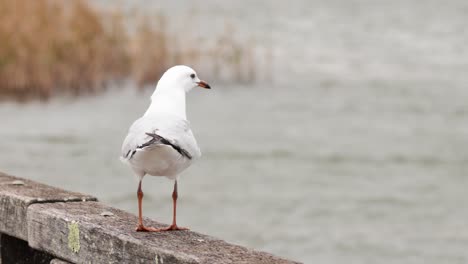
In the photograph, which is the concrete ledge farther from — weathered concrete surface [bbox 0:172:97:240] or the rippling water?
the rippling water

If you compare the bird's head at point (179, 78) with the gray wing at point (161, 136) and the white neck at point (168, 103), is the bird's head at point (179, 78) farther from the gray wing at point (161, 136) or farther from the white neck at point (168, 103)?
the gray wing at point (161, 136)

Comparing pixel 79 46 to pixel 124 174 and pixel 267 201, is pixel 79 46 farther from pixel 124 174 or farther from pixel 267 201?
pixel 267 201

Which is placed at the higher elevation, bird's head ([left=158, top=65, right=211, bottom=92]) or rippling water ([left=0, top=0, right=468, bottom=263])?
rippling water ([left=0, top=0, right=468, bottom=263])

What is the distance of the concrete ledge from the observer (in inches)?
121

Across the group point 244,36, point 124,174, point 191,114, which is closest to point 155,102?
point 124,174

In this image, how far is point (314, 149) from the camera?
15.6 metres

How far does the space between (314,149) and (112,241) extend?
41.0 feet

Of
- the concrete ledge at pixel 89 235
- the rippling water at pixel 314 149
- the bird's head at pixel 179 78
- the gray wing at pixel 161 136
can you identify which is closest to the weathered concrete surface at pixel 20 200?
the concrete ledge at pixel 89 235

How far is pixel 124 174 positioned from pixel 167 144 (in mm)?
10594

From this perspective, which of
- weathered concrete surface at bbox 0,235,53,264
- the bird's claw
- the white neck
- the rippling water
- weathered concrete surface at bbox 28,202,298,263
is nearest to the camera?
weathered concrete surface at bbox 28,202,298,263

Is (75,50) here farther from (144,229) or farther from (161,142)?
(161,142)

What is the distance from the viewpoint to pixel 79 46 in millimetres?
16594

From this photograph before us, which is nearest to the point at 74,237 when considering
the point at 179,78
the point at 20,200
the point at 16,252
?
the point at 20,200

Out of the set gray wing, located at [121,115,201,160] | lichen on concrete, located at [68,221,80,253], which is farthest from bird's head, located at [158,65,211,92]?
lichen on concrete, located at [68,221,80,253]
